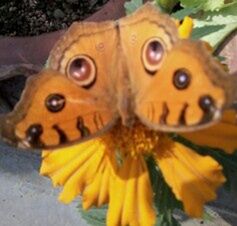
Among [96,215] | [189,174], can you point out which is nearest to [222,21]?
→ [96,215]

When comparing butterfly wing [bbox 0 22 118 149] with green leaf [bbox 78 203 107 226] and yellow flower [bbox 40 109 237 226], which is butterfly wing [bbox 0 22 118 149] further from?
green leaf [bbox 78 203 107 226]

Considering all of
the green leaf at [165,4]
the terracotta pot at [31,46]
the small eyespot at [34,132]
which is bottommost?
the small eyespot at [34,132]

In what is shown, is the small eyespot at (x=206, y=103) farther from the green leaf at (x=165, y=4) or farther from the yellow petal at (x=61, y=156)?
the green leaf at (x=165, y=4)

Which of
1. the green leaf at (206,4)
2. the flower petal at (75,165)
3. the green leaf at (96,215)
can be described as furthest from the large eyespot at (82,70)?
the green leaf at (206,4)

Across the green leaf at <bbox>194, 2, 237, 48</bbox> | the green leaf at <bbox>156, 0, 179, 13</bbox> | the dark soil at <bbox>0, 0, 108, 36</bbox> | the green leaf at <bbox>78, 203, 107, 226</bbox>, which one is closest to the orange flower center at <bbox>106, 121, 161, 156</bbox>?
the green leaf at <bbox>78, 203, 107, 226</bbox>

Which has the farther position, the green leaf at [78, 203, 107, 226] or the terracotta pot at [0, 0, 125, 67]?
the terracotta pot at [0, 0, 125, 67]

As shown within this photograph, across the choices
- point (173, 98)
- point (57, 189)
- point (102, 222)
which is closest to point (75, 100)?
point (173, 98)

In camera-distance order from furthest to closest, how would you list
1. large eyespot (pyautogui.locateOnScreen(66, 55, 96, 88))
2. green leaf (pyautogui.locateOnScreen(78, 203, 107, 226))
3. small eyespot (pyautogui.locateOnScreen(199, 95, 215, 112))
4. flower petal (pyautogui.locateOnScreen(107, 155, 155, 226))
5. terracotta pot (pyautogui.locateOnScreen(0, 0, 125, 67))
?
terracotta pot (pyautogui.locateOnScreen(0, 0, 125, 67)), green leaf (pyautogui.locateOnScreen(78, 203, 107, 226)), flower petal (pyautogui.locateOnScreen(107, 155, 155, 226)), large eyespot (pyautogui.locateOnScreen(66, 55, 96, 88)), small eyespot (pyautogui.locateOnScreen(199, 95, 215, 112))
